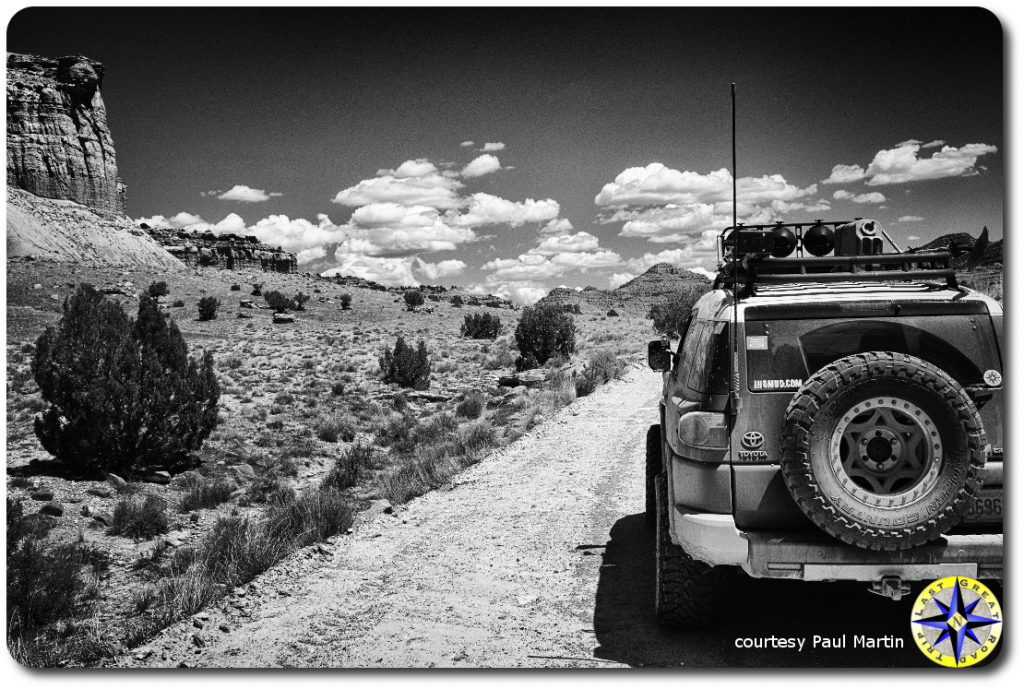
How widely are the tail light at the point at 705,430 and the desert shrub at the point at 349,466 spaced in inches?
→ 381

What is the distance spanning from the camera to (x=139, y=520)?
10.1 metres

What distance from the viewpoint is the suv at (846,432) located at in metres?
3.43

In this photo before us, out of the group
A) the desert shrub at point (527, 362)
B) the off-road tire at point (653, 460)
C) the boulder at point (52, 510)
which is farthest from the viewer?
the desert shrub at point (527, 362)

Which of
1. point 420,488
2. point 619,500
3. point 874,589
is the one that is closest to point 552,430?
point 420,488

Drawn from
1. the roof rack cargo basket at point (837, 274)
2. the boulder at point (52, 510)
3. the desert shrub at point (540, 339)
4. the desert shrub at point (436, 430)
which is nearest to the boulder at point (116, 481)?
the boulder at point (52, 510)

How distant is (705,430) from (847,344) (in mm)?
887

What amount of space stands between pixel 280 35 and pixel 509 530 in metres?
4.97

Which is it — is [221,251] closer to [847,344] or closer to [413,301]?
[413,301]

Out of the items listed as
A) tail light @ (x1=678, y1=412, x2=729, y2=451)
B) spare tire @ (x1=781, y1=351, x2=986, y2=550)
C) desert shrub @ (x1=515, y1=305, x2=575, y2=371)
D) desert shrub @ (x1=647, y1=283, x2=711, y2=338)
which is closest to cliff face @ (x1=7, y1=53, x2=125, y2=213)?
desert shrub @ (x1=647, y1=283, x2=711, y2=338)

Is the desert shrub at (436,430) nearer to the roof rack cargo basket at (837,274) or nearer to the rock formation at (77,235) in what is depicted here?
the roof rack cargo basket at (837,274)

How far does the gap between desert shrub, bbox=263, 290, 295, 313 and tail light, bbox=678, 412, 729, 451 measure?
42905mm

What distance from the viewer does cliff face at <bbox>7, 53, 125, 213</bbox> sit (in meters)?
72.7

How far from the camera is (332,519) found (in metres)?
7.43

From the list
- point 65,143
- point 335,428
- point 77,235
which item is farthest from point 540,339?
point 65,143
